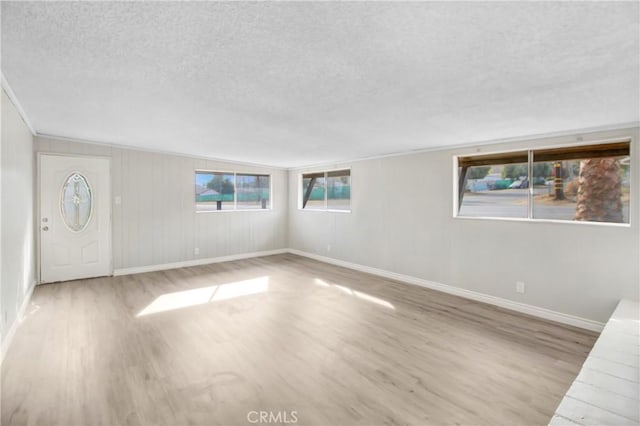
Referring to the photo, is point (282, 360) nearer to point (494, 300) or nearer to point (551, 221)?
point (494, 300)

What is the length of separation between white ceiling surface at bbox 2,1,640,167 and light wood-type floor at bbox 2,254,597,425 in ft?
7.57

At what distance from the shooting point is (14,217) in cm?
313

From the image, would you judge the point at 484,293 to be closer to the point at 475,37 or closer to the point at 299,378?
the point at 299,378

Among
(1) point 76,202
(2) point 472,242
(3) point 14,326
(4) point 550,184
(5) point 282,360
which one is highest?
(4) point 550,184

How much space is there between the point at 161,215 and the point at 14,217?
285 centimetres

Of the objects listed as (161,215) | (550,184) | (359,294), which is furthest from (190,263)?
(550,184)

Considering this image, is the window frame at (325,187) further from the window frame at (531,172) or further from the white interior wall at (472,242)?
the window frame at (531,172)

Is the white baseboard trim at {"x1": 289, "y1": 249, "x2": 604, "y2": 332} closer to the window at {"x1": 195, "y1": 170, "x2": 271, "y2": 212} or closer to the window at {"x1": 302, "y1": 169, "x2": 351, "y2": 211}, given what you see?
the window at {"x1": 302, "y1": 169, "x2": 351, "y2": 211}

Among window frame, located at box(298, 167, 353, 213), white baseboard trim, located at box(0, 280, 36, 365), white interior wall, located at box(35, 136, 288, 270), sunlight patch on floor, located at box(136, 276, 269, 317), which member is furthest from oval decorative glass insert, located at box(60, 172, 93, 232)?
window frame, located at box(298, 167, 353, 213)

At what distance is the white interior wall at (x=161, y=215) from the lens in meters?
5.43

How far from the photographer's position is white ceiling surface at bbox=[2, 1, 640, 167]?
1509mm

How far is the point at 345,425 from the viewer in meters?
1.96

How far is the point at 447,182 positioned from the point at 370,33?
141 inches

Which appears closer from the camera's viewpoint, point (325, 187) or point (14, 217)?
point (14, 217)
